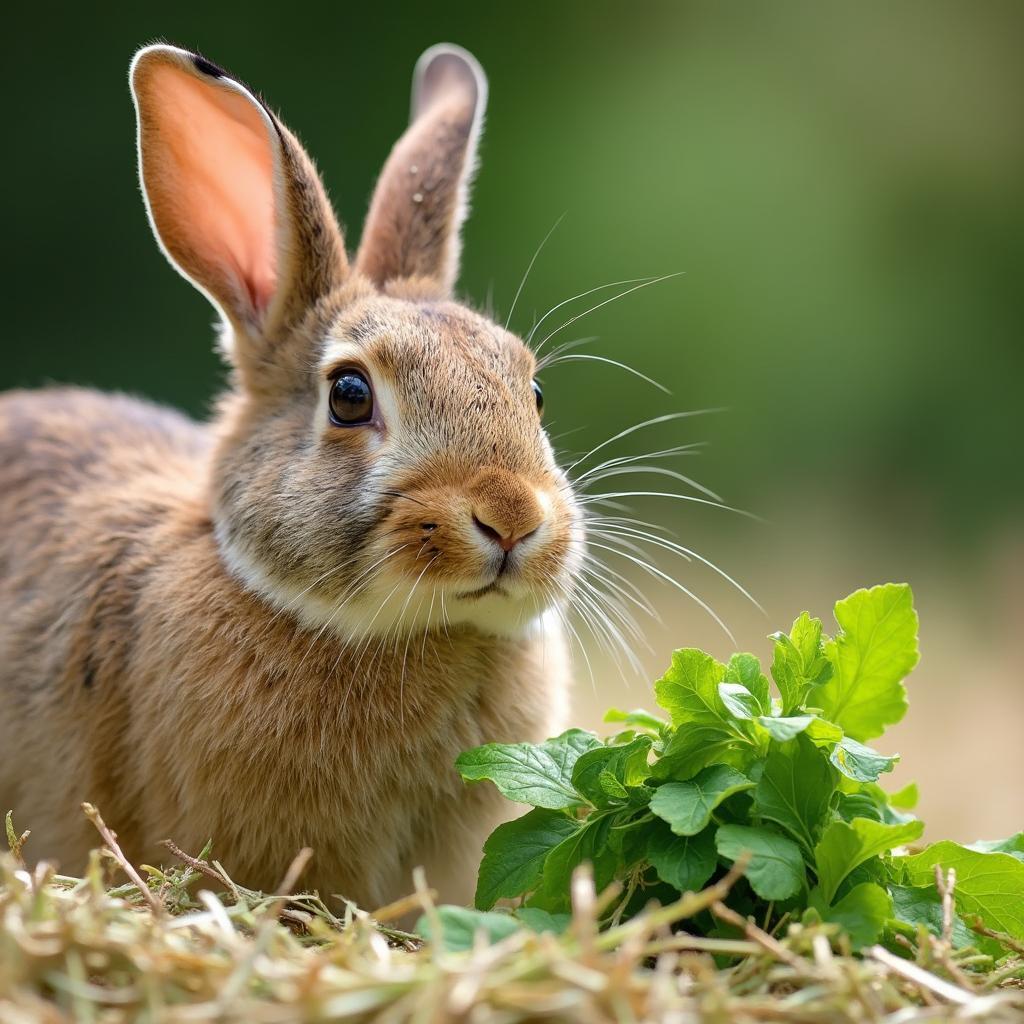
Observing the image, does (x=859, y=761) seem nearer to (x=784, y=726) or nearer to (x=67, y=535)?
(x=784, y=726)

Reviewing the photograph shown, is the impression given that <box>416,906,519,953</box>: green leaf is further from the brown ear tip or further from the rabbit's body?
the brown ear tip

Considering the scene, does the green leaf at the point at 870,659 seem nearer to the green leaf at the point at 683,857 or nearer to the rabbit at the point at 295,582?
the green leaf at the point at 683,857

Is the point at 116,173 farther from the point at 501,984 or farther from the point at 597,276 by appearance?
the point at 501,984

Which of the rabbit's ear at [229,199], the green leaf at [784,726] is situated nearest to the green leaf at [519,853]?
the green leaf at [784,726]

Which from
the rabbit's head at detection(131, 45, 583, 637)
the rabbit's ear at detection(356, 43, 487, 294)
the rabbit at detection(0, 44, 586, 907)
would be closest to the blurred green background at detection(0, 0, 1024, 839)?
the rabbit's ear at detection(356, 43, 487, 294)

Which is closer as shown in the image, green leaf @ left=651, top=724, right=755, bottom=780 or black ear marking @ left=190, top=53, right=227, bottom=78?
green leaf @ left=651, top=724, right=755, bottom=780

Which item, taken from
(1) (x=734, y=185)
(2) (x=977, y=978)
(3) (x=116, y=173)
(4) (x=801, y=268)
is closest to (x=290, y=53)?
(3) (x=116, y=173)
